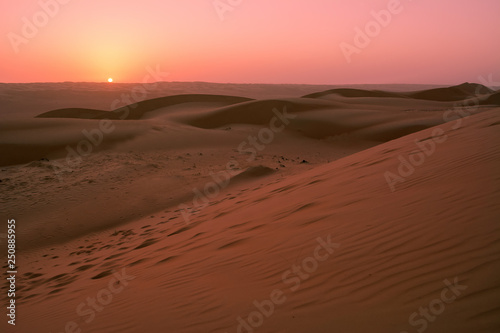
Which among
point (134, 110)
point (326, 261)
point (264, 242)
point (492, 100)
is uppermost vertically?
point (134, 110)

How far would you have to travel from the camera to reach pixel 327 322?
2.33 metres

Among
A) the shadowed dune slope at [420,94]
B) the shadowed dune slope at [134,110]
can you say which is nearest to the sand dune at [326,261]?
the shadowed dune slope at [134,110]

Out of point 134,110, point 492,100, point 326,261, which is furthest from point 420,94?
point 326,261

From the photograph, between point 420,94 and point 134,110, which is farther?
point 420,94

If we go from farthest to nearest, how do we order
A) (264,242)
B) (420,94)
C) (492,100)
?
(420,94)
(492,100)
(264,242)

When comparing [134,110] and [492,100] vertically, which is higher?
[134,110]

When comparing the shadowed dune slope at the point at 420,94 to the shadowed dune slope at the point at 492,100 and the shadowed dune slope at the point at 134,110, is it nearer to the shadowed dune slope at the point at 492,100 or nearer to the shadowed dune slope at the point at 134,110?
the shadowed dune slope at the point at 492,100

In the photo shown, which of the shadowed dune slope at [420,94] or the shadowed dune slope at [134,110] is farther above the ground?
the shadowed dune slope at [134,110]

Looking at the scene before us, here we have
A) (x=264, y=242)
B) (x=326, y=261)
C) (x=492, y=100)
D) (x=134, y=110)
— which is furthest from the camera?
(x=134, y=110)

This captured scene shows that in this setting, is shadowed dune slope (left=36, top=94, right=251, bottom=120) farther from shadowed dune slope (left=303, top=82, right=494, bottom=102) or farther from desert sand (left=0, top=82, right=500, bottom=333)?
desert sand (left=0, top=82, right=500, bottom=333)

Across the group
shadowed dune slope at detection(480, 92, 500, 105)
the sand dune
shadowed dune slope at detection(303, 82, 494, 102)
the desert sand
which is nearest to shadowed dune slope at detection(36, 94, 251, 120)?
shadowed dune slope at detection(303, 82, 494, 102)

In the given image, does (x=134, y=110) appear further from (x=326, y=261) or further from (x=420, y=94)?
(x=326, y=261)

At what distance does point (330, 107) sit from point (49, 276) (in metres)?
22.5

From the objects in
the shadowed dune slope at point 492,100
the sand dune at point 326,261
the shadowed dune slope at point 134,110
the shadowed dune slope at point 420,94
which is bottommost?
the sand dune at point 326,261
